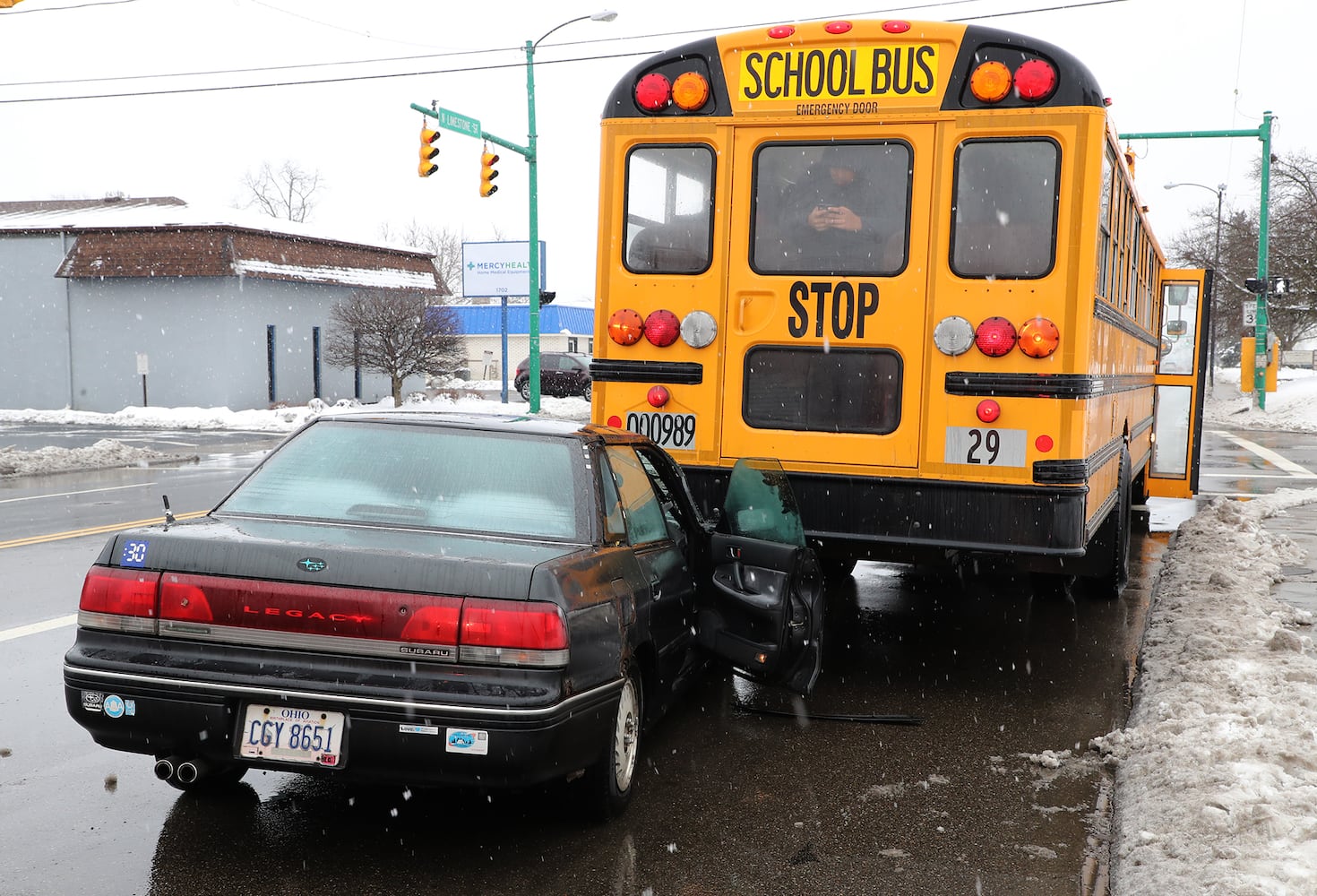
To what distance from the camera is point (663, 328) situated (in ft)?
21.7

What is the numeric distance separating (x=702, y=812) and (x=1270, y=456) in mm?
21278

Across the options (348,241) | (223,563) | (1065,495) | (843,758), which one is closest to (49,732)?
(223,563)

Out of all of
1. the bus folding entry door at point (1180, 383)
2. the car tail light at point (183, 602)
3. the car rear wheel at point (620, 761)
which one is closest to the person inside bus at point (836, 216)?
the car rear wheel at point (620, 761)

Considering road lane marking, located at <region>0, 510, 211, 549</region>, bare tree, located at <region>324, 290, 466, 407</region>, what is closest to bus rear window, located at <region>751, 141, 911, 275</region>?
road lane marking, located at <region>0, 510, 211, 549</region>

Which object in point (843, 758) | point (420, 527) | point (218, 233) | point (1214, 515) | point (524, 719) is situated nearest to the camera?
point (524, 719)

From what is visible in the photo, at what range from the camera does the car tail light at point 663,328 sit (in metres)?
6.60

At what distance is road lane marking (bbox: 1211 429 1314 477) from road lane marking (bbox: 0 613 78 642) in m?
17.5

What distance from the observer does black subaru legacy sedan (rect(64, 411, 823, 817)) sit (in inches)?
144

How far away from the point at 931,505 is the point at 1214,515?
7.41 meters

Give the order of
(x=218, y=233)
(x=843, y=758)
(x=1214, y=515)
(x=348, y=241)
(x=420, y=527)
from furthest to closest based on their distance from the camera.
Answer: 1. (x=348, y=241)
2. (x=218, y=233)
3. (x=1214, y=515)
4. (x=843, y=758)
5. (x=420, y=527)

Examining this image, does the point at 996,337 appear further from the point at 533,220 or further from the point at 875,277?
the point at 533,220

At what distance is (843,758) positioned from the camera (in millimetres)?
5195

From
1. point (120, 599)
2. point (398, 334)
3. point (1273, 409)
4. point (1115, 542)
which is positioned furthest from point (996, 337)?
point (1273, 409)

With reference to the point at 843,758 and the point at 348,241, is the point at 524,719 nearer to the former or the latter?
the point at 843,758
